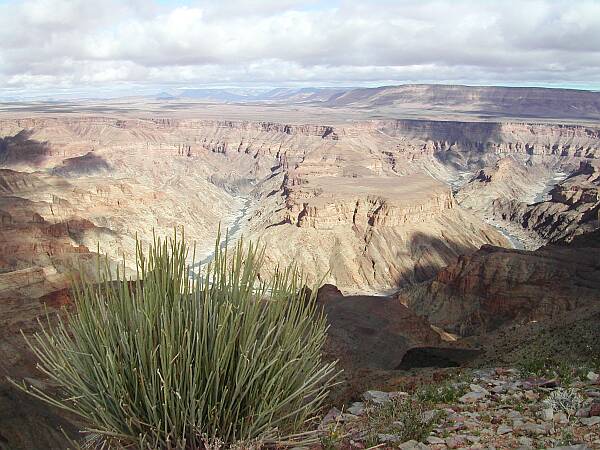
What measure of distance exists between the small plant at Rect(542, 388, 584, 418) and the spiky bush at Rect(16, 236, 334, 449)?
328 centimetres

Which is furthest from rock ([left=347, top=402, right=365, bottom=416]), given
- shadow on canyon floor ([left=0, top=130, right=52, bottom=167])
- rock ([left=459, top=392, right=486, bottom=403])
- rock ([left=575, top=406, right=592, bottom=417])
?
shadow on canyon floor ([left=0, top=130, right=52, bottom=167])

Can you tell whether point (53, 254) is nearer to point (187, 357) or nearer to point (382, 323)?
point (382, 323)

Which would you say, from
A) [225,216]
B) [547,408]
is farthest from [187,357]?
[225,216]

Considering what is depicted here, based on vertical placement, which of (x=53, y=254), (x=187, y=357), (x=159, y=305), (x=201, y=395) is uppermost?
(x=159, y=305)

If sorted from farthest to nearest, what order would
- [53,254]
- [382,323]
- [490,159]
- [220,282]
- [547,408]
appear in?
Answer: [490,159] < [53,254] < [382,323] < [547,408] < [220,282]

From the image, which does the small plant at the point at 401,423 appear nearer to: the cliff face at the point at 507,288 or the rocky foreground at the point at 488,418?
the rocky foreground at the point at 488,418

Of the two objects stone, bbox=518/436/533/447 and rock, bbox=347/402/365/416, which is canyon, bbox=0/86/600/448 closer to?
rock, bbox=347/402/365/416

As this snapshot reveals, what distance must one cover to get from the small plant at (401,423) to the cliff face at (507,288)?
33.0m

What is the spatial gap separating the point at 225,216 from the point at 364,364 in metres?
84.5

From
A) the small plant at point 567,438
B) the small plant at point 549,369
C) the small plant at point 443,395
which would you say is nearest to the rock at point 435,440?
the small plant at point 567,438

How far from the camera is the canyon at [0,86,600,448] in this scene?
28562mm

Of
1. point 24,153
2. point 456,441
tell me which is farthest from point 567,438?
point 24,153

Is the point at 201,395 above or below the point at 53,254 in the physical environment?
above

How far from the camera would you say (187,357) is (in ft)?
18.0
